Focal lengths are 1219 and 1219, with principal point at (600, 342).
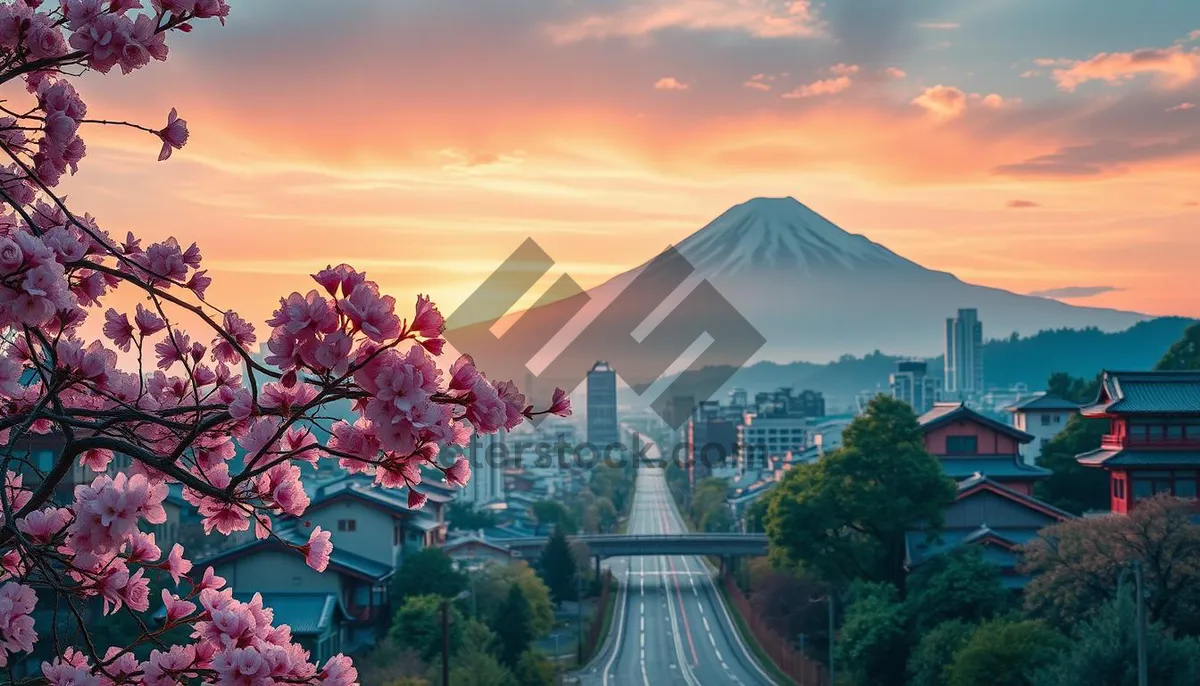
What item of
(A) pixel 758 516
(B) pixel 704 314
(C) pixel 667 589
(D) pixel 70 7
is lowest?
(C) pixel 667 589

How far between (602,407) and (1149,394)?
3658 inches

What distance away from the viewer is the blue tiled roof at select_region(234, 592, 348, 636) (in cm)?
1678

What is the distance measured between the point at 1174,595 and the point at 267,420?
15.0 meters

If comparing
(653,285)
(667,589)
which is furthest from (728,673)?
(653,285)

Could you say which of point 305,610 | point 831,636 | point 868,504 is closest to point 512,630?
point 305,610

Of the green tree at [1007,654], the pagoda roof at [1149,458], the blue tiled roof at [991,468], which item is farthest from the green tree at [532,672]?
the blue tiled roof at [991,468]

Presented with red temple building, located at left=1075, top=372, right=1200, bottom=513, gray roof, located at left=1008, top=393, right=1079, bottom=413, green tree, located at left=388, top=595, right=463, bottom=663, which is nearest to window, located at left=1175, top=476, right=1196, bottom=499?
red temple building, located at left=1075, top=372, right=1200, bottom=513

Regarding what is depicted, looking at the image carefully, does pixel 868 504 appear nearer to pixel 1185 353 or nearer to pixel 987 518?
pixel 987 518

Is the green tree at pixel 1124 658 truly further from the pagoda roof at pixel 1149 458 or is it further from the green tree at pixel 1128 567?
the pagoda roof at pixel 1149 458

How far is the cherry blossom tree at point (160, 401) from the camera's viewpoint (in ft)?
7.48

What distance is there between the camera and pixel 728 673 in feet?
75.5

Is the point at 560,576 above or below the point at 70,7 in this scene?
below

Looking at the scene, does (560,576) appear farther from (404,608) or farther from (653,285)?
(653,285)

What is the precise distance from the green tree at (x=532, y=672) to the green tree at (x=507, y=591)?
1332mm
